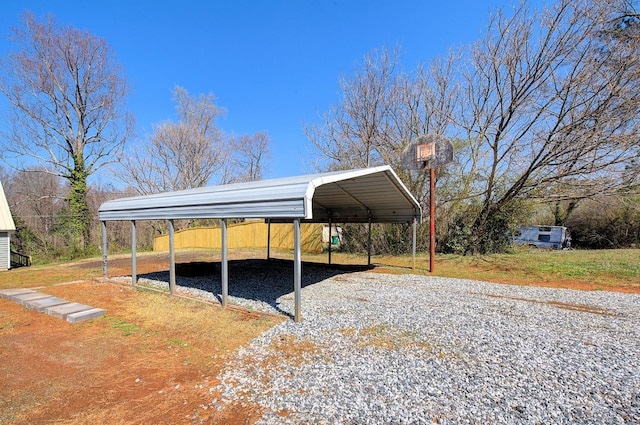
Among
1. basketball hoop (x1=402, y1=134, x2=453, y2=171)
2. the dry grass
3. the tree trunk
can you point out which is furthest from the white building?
basketball hoop (x1=402, y1=134, x2=453, y2=171)

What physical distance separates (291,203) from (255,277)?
4.60 meters

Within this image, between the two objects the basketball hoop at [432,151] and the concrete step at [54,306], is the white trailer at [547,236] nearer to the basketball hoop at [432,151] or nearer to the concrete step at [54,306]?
the basketball hoop at [432,151]

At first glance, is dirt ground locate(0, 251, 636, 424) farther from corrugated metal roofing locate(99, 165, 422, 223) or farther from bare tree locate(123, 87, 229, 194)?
bare tree locate(123, 87, 229, 194)

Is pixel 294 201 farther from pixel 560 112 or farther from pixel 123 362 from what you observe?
A: pixel 560 112

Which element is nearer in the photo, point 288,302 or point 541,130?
point 288,302

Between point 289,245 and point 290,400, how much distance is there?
543 inches

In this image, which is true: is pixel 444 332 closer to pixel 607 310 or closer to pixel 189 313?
pixel 607 310

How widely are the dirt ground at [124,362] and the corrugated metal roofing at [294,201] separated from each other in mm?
1641

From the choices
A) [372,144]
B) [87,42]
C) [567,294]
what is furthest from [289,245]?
[87,42]

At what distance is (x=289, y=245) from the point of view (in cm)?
1619

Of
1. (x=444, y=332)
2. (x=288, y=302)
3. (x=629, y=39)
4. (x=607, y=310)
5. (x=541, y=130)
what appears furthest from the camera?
(x=541, y=130)

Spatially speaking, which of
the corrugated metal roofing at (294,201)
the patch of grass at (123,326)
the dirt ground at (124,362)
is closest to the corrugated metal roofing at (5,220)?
the corrugated metal roofing at (294,201)

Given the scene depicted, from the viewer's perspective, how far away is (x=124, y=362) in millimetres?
3270

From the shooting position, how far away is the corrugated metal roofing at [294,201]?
13.8 feet
